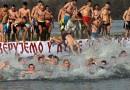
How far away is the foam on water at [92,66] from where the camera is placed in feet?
59.2

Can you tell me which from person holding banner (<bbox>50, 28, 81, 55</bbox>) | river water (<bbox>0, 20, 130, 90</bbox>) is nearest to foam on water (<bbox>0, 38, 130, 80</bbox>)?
river water (<bbox>0, 20, 130, 90</bbox>)

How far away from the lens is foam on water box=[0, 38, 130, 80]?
711 inches

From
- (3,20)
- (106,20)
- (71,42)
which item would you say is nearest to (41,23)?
(3,20)

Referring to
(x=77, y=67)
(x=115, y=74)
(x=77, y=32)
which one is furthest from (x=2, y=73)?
(x=77, y=32)

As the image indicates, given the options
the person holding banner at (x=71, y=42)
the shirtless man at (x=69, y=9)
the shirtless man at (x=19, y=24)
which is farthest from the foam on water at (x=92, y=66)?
the shirtless man at (x=19, y=24)

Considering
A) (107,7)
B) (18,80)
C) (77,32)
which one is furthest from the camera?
(107,7)

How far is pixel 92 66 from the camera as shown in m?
18.5

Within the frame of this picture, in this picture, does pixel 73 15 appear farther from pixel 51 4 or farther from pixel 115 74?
pixel 51 4

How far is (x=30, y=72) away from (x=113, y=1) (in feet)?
128

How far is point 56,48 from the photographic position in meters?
21.1

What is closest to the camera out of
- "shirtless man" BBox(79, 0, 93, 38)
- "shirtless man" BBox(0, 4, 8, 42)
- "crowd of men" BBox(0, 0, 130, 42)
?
"crowd of men" BBox(0, 0, 130, 42)

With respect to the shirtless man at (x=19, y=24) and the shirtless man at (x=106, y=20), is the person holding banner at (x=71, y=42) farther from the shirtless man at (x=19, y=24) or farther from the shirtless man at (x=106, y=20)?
the shirtless man at (x=106, y=20)

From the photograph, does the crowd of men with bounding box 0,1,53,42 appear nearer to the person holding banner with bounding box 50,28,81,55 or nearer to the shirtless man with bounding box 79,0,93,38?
the shirtless man with bounding box 79,0,93,38

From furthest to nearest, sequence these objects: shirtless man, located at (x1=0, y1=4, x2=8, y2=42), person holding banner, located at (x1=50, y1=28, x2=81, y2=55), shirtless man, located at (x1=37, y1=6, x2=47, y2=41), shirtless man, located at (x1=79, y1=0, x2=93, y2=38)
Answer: shirtless man, located at (x1=79, y1=0, x2=93, y2=38) < shirtless man, located at (x1=37, y1=6, x2=47, y2=41) < shirtless man, located at (x1=0, y1=4, x2=8, y2=42) < person holding banner, located at (x1=50, y1=28, x2=81, y2=55)
